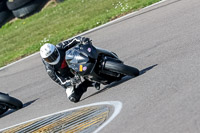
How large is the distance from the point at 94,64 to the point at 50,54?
0.93 m

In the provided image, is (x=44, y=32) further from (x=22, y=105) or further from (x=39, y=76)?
(x=22, y=105)

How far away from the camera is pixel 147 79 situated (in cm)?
858

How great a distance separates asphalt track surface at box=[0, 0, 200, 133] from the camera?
650 centimetres

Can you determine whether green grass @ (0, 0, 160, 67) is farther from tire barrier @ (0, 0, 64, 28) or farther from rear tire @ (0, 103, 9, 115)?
rear tire @ (0, 103, 9, 115)

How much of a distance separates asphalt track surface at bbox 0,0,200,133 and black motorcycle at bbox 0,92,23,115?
15 cm

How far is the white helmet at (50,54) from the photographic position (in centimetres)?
909

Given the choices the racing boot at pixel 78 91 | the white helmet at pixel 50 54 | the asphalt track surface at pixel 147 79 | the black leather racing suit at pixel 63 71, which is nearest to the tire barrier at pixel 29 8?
the asphalt track surface at pixel 147 79

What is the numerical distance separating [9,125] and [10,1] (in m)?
13.5

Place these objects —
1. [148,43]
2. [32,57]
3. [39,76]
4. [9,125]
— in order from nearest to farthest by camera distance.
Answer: [9,125] → [148,43] → [39,76] → [32,57]

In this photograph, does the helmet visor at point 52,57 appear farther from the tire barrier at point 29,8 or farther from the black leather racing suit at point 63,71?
the tire barrier at point 29,8

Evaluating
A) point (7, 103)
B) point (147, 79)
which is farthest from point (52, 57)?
point (7, 103)

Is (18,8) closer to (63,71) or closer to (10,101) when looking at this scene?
(10,101)

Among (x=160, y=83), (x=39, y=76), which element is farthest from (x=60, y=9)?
(x=160, y=83)

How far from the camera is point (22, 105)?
35.6 feet
